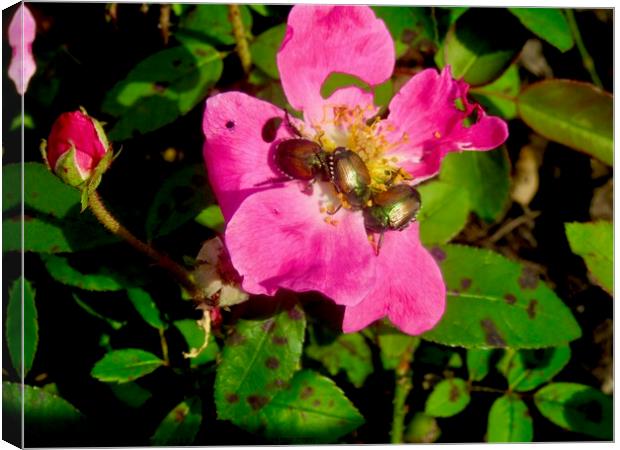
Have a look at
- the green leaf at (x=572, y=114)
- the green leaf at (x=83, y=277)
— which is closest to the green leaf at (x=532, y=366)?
the green leaf at (x=572, y=114)

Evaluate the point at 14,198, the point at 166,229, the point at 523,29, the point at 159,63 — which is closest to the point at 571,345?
the point at 523,29

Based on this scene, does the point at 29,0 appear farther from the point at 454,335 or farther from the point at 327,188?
the point at 454,335

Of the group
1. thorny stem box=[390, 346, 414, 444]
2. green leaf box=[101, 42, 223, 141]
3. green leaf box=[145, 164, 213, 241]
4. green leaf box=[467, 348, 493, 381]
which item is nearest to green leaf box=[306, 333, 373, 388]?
thorny stem box=[390, 346, 414, 444]

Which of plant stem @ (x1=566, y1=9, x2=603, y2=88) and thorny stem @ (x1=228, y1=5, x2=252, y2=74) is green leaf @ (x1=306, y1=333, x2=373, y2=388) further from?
plant stem @ (x1=566, y1=9, x2=603, y2=88)

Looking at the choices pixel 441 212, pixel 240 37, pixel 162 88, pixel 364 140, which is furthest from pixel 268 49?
pixel 441 212

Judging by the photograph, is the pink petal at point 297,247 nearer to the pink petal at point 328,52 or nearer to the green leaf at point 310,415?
the pink petal at point 328,52

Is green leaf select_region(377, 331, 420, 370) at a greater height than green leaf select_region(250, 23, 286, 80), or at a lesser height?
lesser
